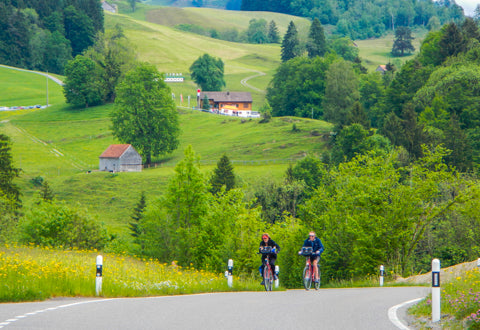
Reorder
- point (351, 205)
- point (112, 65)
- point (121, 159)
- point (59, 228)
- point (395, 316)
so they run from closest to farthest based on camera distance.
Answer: point (395, 316)
point (351, 205)
point (59, 228)
point (121, 159)
point (112, 65)

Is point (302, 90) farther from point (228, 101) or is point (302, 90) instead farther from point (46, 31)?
point (46, 31)

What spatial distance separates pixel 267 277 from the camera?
1905 cm

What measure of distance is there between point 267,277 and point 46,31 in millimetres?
171158

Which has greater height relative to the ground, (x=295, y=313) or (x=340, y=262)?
(x=295, y=313)

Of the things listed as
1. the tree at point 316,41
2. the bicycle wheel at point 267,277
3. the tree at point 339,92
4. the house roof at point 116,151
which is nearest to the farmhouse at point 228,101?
the tree at point 316,41

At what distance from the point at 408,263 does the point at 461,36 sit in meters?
78.6

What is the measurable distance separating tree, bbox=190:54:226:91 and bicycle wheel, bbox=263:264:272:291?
136 meters

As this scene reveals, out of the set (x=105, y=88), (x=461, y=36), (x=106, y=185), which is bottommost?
(x=106, y=185)

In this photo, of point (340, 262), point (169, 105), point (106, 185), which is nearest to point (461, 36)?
point (169, 105)

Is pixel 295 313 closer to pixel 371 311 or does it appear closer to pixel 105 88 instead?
pixel 371 311

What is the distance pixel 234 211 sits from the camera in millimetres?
38938

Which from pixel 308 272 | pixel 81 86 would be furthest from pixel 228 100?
pixel 308 272

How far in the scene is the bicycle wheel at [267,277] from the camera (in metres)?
19.0

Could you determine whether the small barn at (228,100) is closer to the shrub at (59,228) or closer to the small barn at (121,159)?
the small barn at (121,159)
